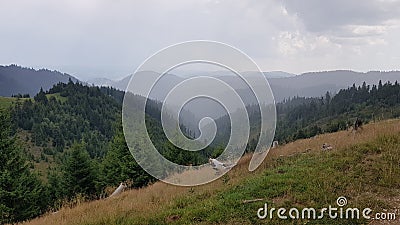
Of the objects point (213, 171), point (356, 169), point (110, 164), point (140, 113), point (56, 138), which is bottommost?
point (56, 138)

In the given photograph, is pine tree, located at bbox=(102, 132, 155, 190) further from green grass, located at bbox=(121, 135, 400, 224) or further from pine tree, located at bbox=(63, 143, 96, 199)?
green grass, located at bbox=(121, 135, 400, 224)

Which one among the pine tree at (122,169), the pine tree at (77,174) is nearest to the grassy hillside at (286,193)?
the pine tree at (122,169)

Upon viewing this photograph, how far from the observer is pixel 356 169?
952cm

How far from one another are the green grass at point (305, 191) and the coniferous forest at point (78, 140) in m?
2.23

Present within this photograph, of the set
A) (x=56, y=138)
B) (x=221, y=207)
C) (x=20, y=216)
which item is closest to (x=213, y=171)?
(x=221, y=207)

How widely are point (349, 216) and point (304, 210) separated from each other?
36.1 inches

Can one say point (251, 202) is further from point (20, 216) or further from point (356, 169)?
point (20, 216)

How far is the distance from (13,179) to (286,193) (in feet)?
89.1

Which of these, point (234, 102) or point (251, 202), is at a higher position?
point (234, 102)

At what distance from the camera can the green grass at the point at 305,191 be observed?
7.66 meters

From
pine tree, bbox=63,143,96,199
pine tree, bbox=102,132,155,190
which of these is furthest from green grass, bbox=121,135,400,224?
pine tree, bbox=63,143,96,199

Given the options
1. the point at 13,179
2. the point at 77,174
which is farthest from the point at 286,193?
the point at 77,174

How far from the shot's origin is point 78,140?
4872 inches

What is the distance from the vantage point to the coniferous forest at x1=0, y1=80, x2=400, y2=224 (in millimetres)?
28703
